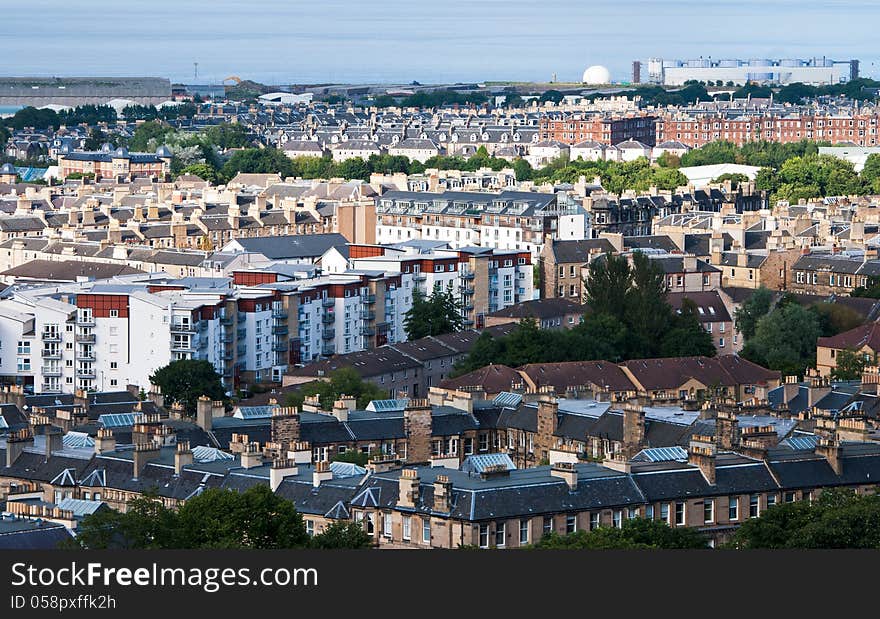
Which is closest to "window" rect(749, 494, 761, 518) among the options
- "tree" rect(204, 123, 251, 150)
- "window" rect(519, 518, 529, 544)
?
"window" rect(519, 518, 529, 544)

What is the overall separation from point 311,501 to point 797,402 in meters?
13.7

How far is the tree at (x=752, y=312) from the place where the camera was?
192 ft

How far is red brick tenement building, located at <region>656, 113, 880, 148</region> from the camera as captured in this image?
14775cm

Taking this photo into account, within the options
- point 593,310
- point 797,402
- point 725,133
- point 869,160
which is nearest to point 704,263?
point 593,310

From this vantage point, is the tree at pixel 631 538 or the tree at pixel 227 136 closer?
the tree at pixel 631 538

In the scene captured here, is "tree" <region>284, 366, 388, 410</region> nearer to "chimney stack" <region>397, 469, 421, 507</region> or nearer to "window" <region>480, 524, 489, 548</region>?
"chimney stack" <region>397, 469, 421, 507</region>

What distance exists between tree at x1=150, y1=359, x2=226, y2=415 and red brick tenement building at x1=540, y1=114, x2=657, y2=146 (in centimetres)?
9483

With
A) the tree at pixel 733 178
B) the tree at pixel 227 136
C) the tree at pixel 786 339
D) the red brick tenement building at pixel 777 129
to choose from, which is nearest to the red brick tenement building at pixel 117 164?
the tree at pixel 227 136

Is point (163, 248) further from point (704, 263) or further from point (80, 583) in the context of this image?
point (80, 583)

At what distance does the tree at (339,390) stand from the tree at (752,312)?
14549 millimetres

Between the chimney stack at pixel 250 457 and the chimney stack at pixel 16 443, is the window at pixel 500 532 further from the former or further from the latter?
the chimney stack at pixel 16 443

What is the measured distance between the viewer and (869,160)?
116 m

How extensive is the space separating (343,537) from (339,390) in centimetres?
1622

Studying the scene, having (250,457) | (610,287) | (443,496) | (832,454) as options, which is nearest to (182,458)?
(250,457)
